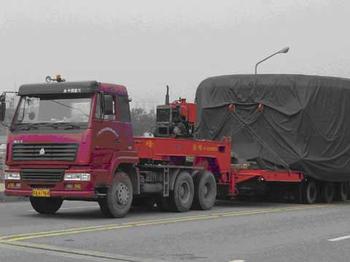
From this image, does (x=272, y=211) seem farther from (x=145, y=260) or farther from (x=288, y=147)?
(x=145, y=260)

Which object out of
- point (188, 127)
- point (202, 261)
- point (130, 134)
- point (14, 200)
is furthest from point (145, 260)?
point (14, 200)

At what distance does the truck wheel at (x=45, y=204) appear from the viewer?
1512cm

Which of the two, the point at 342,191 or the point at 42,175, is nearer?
the point at 42,175

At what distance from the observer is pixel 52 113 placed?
14117 millimetres

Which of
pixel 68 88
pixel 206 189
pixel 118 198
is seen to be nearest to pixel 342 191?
pixel 206 189

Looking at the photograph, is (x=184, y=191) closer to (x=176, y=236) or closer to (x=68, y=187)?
(x=68, y=187)

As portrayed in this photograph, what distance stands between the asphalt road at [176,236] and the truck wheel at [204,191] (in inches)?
23.5

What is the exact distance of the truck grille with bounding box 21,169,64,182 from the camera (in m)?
13.8

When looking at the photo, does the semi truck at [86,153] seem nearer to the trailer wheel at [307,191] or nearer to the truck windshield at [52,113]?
the truck windshield at [52,113]

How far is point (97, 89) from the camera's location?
13.9 metres

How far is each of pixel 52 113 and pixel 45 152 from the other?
87cm

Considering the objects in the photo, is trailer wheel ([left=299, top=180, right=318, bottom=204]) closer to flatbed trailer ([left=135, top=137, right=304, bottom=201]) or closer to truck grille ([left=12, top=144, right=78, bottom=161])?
flatbed trailer ([left=135, top=137, right=304, bottom=201])

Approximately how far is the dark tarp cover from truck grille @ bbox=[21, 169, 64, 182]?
6.86m

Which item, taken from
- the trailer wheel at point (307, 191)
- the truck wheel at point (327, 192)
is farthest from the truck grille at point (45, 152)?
the truck wheel at point (327, 192)
